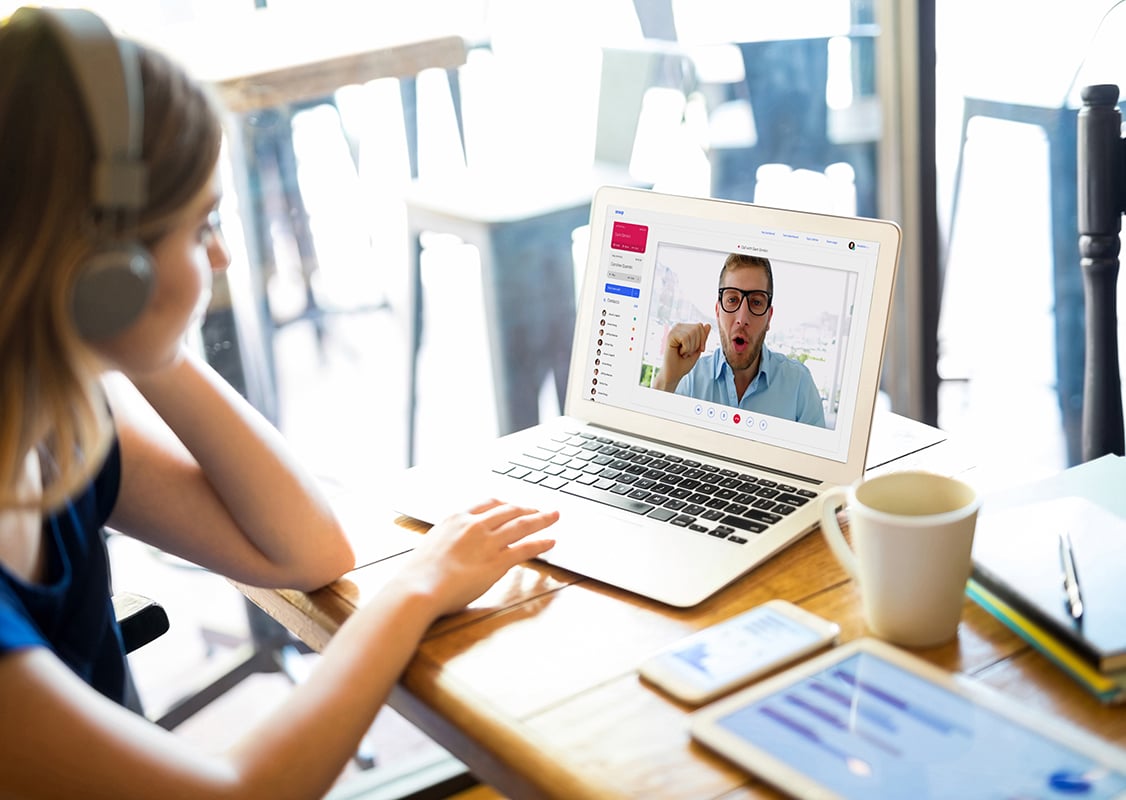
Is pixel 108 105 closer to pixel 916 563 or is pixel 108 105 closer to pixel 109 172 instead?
pixel 109 172

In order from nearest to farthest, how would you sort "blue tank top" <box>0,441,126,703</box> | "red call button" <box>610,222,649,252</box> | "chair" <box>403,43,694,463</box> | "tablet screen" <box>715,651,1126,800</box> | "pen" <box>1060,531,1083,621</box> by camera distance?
"tablet screen" <box>715,651,1126,800</box> < "pen" <box>1060,531,1083,621</box> < "blue tank top" <box>0,441,126,703</box> < "red call button" <box>610,222,649,252</box> < "chair" <box>403,43,694,463</box>

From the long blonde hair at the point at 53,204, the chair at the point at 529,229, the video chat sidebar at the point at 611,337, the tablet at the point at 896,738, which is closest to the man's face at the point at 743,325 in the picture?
the video chat sidebar at the point at 611,337

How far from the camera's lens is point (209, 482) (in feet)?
3.63

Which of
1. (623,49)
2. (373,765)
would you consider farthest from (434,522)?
(623,49)

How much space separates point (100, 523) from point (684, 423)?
21.4 inches

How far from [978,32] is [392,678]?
75.2 inches

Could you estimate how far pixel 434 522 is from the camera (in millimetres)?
1104

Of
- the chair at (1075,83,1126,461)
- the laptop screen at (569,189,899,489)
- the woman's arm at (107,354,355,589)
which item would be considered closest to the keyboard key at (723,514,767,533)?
the laptop screen at (569,189,899,489)

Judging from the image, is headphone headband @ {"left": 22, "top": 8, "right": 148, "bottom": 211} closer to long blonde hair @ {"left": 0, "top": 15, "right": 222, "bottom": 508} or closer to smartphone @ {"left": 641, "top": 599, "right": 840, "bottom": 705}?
long blonde hair @ {"left": 0, "top": 15, "right": 222, "bottom": 508}

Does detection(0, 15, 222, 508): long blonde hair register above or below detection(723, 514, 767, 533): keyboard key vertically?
above

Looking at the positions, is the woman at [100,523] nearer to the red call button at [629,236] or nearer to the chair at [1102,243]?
the red call button at [629,236]

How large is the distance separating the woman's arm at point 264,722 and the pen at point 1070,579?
0.41 m

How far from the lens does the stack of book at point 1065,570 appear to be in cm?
76

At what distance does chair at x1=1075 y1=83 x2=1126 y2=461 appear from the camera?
1.24 meters
